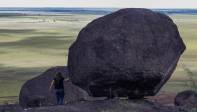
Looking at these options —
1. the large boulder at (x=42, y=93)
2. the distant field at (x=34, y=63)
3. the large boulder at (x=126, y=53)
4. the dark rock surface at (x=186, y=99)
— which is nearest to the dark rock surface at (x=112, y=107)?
the large boulder at (x=126, y=53)

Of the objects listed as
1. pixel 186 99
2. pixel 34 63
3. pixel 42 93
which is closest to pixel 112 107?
pixel 186 99

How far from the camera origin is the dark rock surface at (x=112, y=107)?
2088 cm

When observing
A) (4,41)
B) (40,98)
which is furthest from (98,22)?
(4,41)

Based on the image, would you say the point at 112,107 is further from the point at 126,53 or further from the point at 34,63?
the point at 34,63

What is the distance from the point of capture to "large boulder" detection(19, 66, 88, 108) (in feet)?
90.2

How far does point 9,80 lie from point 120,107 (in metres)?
25.6

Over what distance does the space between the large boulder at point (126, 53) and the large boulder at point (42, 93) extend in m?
5.90

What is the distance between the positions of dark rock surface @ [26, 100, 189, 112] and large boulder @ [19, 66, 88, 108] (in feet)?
19.3

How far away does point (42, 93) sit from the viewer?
27734mm

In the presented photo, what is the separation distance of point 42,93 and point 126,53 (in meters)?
8.18

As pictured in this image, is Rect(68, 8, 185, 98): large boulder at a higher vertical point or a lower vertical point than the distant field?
higher

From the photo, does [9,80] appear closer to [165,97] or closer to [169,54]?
[165,97]

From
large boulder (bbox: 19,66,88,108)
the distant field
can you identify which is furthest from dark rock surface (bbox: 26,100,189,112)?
the distant field

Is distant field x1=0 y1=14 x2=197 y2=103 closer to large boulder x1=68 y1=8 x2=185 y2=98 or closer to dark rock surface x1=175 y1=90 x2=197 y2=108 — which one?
dark rock surface x1=175 y1=90 x2=197 y2=108
